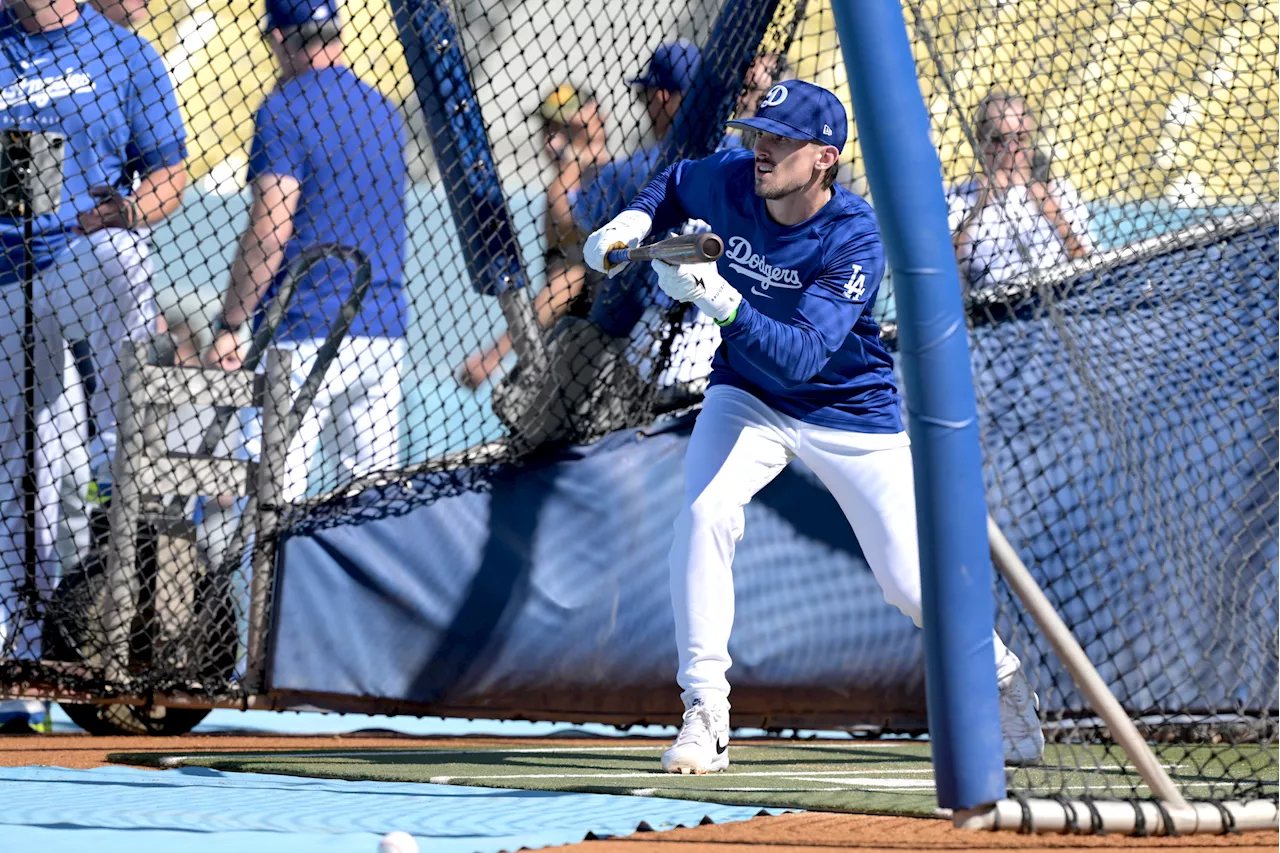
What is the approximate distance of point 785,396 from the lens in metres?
4.20

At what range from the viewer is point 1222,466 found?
569 centimetres

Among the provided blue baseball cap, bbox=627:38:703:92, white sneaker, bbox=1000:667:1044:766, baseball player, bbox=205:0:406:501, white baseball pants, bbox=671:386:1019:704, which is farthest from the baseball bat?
baseball player, bbox=205:0:406:501

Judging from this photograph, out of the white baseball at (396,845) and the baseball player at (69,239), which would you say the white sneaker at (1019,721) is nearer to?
the white baseball at (396,845)

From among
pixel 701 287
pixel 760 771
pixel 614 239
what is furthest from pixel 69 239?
pixel 760 771

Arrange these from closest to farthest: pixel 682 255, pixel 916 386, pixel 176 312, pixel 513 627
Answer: pixel 916 386 < pixel 682 255 < pixel 513 627 < pixel 176 312

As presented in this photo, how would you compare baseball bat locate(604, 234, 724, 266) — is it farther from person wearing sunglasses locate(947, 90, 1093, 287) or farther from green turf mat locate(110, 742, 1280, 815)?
person wearing sunglasses locate(947, 90, 1093, 287)

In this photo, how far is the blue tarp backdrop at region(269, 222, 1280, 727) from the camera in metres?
5.50

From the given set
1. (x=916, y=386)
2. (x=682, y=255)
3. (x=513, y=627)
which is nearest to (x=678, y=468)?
(x=513, y=627)

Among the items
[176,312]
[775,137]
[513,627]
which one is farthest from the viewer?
[176,312]

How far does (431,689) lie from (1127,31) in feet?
11.1

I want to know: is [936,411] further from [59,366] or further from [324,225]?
[59,366]

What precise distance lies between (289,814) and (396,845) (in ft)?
2.21

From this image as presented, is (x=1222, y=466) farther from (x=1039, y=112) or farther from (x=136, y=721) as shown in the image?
(x=136, y=721)

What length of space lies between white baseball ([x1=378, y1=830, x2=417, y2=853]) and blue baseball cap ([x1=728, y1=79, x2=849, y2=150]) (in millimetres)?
2105
